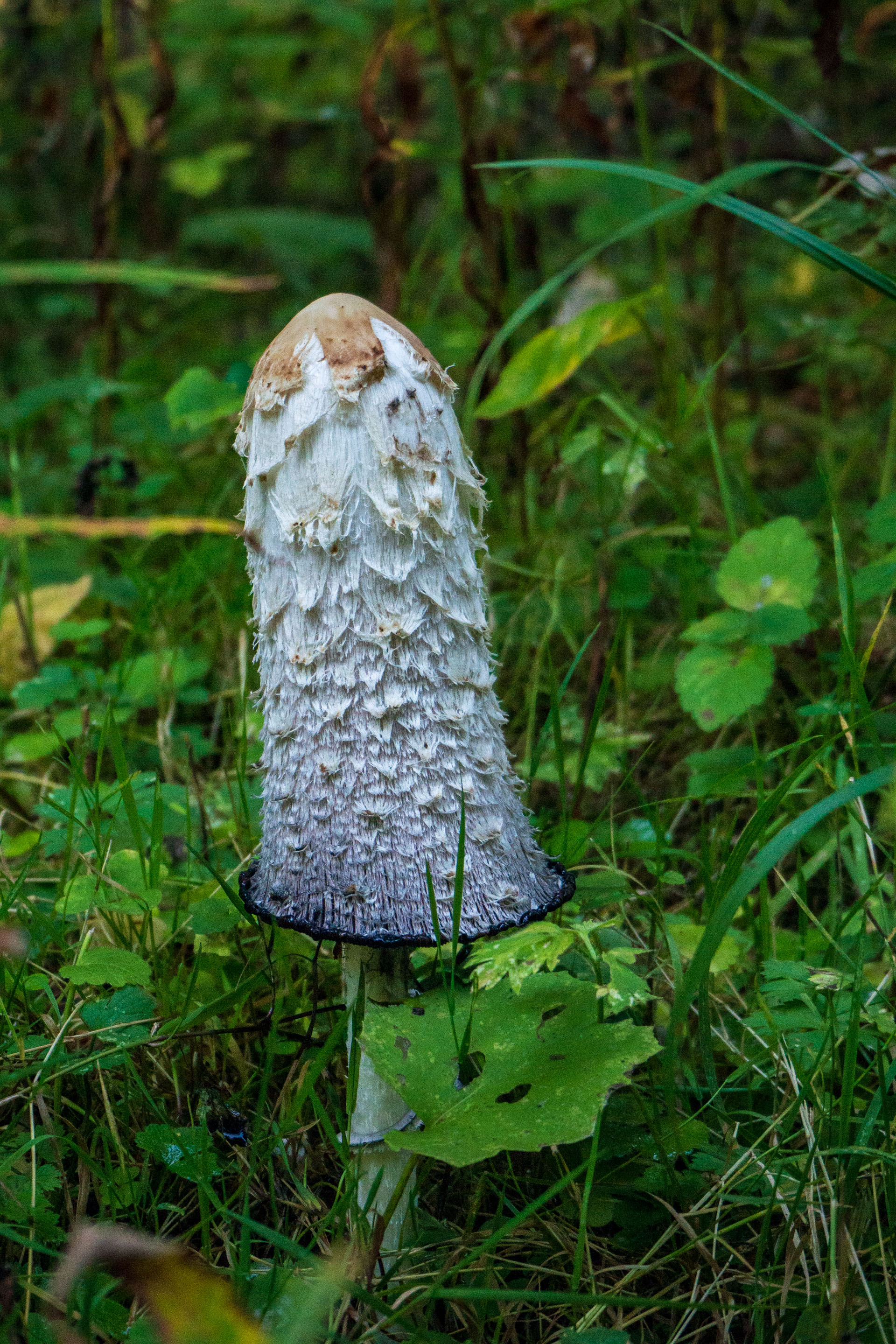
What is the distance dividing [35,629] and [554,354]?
152 cm

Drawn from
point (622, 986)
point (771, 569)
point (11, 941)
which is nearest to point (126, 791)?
point (11, 941)

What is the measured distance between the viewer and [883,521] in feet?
7.84

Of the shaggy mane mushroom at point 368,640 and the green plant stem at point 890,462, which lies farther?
the green plant stem at point 890,462

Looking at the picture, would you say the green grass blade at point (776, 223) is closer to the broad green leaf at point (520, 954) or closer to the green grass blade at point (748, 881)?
the green grass blade at point (748, 881)

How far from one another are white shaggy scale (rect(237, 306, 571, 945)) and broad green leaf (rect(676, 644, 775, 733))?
0.83 meters

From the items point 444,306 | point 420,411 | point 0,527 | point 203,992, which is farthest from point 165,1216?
point 444,306

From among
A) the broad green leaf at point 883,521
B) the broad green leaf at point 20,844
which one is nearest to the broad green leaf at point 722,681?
the broad green leaf at point 883,521

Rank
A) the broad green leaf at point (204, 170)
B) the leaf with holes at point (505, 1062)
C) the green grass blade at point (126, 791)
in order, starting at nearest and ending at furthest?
the leaf with holes at point (505, 1062), the green grass blade at point (126, 791), the broad green leaf at point (204, 170)

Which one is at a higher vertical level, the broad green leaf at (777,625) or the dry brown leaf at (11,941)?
the broad green leaf at (777,625)

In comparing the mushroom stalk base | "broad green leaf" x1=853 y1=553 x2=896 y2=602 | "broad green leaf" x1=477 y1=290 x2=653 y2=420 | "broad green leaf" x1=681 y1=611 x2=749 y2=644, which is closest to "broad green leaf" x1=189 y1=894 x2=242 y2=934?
the mushroom stalk base

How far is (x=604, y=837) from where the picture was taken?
2.19 metres

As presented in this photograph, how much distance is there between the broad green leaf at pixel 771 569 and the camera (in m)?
2.35

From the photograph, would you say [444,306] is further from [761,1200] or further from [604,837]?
[761,1200]

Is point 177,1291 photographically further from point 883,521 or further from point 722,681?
point 883,521
